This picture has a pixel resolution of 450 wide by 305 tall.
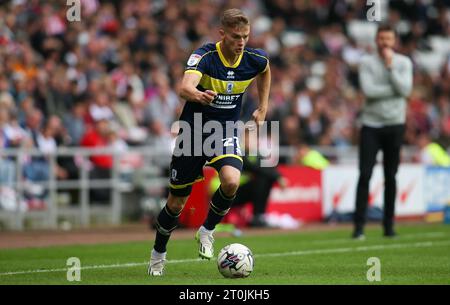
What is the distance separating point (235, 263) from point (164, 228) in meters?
0.91

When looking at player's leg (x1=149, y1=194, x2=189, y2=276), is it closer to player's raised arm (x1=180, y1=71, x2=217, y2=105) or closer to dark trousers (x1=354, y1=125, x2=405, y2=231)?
player's raised arm (x1=180, y1=71, x2=217, y2=105)

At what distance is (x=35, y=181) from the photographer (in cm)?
1780

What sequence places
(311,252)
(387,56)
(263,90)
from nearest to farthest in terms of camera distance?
1. (263,90)
2. (311,252)
3. (387,56)

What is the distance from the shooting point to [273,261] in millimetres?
10578

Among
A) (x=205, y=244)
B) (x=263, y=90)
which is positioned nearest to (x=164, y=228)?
(x=205, y=244)

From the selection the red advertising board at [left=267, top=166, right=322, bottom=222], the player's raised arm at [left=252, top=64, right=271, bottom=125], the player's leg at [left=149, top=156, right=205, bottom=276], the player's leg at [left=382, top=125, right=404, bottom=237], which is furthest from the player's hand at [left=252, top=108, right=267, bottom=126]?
the red advertising board at [left=267, top=166, right=322, bottom=222]

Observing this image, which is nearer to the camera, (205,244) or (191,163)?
(191,163)

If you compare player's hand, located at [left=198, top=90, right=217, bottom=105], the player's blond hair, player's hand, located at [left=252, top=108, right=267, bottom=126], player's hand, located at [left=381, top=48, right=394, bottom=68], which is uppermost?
player's hand, located at [left=381, top=48, right=394, bottom=68]

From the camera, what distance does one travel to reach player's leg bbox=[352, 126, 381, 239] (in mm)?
13742

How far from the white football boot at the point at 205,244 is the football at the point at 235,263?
43cm

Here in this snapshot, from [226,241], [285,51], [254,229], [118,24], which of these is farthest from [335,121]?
[226,241]

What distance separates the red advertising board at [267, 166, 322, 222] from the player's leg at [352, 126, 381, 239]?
492cm

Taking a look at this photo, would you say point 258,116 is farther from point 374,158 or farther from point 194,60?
point 374,158

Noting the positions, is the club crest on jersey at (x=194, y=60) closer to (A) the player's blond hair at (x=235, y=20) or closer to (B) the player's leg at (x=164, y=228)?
(A) the player's blond hair at (x=235, y=20)
